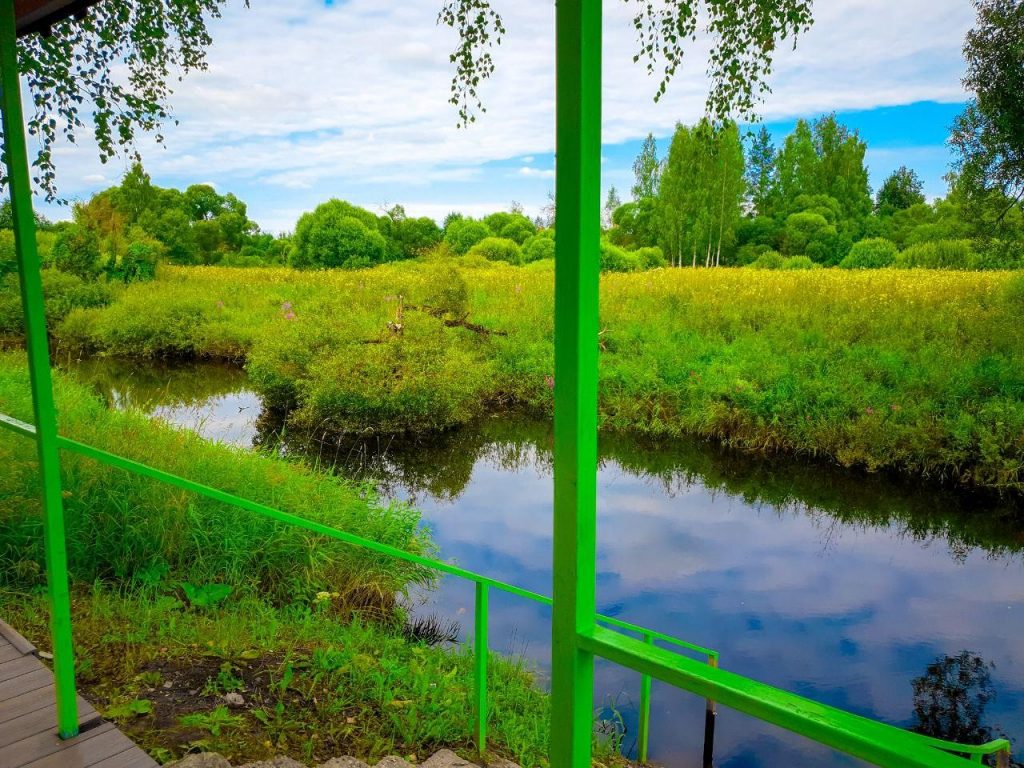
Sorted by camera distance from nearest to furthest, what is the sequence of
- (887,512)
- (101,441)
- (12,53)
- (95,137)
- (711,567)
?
(12,53) → (95,137) → (101,441) → (711,567) → (887,512)

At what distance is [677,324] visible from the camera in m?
10.3

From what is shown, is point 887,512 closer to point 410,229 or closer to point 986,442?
point 986,442

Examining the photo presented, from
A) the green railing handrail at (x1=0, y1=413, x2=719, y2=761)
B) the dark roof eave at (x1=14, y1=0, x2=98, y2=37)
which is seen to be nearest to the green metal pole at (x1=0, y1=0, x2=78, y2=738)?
the green railing handrail at (x1=0, y1=413, x2=719, y2=761)

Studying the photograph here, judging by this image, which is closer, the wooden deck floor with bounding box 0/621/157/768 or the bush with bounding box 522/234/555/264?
the wooden deck floor with bounding box 0/621/157/768

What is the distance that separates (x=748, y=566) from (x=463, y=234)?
18.9m

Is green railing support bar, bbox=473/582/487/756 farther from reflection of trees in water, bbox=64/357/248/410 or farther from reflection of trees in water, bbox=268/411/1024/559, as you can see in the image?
reflection of trees in water, bbox=64/357/248/410

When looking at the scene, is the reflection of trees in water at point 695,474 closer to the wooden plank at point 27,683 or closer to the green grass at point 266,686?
the green grass at point 266,686

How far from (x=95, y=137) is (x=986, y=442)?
684 centimetres

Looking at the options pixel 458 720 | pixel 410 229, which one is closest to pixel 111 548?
pixel 458 720

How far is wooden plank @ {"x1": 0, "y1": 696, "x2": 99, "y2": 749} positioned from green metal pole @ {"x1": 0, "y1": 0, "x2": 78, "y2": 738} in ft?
0.18

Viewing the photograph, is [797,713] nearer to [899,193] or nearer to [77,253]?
[899,193]

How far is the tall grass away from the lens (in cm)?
348

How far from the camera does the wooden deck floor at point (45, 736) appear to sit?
65.4 inches

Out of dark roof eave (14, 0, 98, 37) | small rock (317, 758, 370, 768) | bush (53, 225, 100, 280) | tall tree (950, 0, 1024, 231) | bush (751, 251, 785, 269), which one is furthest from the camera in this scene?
bush (53, 225, 100, 280)
